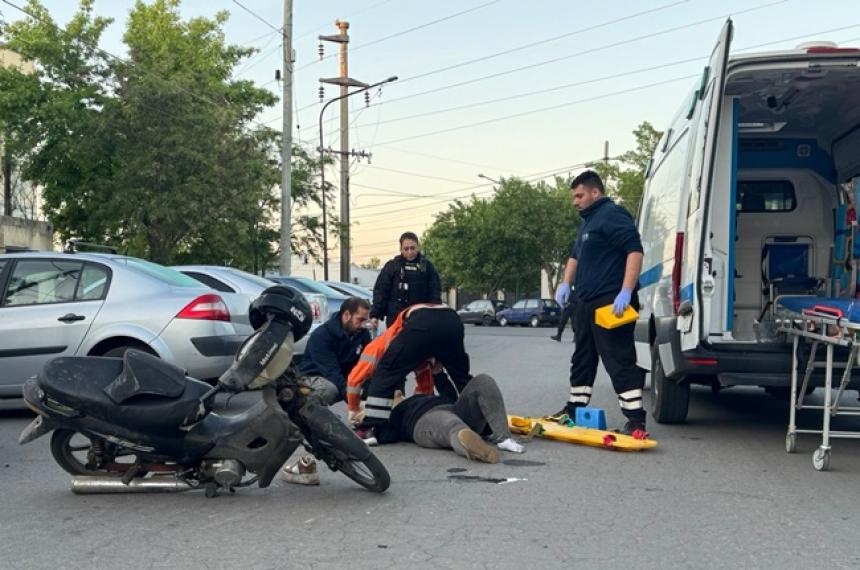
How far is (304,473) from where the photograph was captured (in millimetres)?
5605

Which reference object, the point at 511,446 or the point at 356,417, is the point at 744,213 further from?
the point at 356,417

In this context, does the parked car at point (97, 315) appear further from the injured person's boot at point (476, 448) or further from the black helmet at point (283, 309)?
the black helmet at point (283, 309)

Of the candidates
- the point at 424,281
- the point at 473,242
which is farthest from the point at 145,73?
the point at 473,242

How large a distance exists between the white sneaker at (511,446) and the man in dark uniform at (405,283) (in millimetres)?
3099

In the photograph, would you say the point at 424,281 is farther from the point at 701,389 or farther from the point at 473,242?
the point at 473,242

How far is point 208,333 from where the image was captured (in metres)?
8.60

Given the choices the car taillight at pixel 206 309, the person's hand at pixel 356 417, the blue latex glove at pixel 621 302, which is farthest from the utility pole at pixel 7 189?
the blue latex glove at pixel 621 302

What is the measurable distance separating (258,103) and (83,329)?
30.3 m

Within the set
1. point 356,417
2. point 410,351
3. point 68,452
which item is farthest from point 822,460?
point 68,452

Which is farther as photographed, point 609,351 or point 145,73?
point 145,73

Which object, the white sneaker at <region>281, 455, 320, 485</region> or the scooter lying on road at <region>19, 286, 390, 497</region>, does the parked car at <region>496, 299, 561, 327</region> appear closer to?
the white sneaker at <region>281, 455, 320, 485</region>

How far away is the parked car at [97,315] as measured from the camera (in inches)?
328

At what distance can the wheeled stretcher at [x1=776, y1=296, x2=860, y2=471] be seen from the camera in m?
5.91

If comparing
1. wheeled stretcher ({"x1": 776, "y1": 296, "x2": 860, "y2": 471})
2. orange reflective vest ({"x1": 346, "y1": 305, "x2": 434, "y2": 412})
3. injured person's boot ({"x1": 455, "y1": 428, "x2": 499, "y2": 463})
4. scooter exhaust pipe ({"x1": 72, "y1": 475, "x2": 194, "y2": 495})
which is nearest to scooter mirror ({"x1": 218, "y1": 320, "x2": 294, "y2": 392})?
scooter exhaust pipe ({"x1": 72, "y1": 475, "x2": 194, "y2": 495})
